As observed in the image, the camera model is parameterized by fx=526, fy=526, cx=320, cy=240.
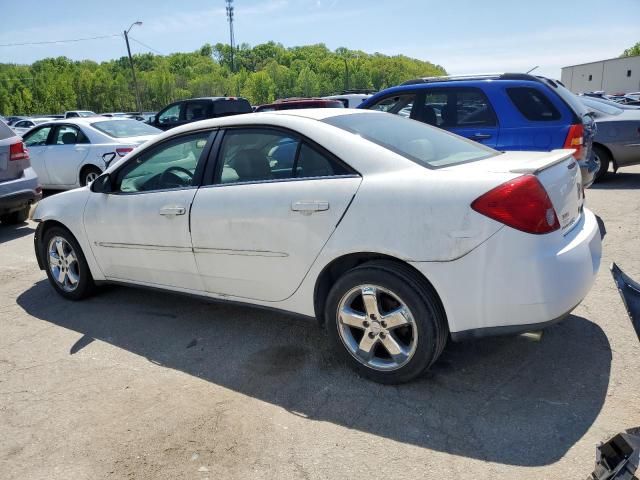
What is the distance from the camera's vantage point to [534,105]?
5926 mm

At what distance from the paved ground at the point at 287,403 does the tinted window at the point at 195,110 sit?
11073 millimetres

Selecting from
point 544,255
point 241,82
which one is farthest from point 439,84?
point 241,82

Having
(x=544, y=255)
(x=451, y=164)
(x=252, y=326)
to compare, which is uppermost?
(x=451, y=164)

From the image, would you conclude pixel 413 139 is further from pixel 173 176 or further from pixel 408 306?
pixel 173 176

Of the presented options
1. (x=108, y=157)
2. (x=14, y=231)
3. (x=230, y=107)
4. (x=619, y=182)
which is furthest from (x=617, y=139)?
(x=230, y=107)

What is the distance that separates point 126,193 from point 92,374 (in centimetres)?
143

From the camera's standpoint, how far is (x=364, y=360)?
10.0 ft

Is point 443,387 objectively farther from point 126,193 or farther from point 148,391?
point 126,193

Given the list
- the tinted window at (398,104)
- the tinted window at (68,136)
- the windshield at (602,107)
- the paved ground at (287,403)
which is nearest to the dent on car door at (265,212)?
the paved ground at (287,403)

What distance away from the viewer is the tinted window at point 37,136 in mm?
10427

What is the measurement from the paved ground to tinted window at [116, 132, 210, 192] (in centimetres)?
110

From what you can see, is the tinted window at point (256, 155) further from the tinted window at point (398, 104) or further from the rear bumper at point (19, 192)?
the rear bumper at point (19, 192)

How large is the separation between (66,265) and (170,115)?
37.3ft

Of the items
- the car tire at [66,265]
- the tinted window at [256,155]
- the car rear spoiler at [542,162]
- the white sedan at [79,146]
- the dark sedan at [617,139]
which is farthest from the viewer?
the white sedan at [79,146]
